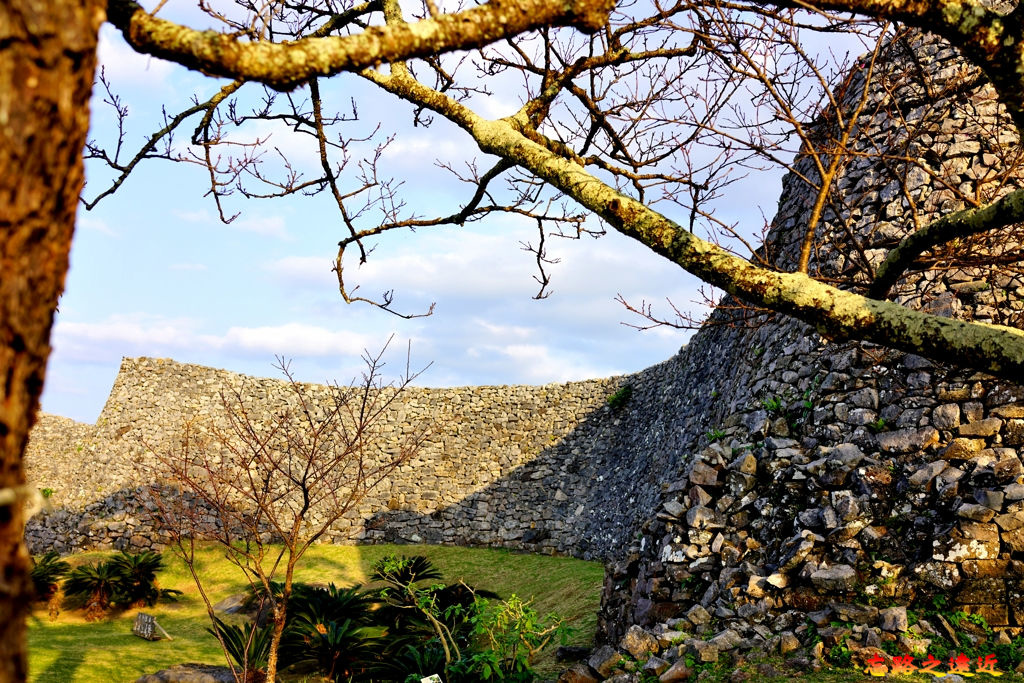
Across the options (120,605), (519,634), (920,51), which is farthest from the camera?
(120,605)

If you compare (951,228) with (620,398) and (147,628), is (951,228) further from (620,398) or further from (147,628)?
(620,398)

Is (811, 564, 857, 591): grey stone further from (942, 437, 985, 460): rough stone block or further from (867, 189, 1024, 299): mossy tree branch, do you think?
(867, 189, 1024, 299): mossy tree branch

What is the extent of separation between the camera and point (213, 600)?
15.4 meters

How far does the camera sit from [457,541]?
63.5 ft

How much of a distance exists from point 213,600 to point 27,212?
15.9 metres

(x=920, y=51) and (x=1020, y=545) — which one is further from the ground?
(x=920, y=51)

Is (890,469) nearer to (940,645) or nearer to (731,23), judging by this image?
(940,645)

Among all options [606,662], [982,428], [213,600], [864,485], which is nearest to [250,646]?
[606,662]

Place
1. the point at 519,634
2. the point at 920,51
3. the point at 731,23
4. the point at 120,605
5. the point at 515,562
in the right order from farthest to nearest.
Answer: the point at 515,562 < the point at 120,605 < the point at 920,51 < the point at 519,634 < the point at 731,23

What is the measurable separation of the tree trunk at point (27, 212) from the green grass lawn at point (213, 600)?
749 centimetres

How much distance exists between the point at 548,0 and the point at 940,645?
650 cm

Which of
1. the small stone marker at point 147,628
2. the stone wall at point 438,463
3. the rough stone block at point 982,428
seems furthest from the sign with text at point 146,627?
the rough stone block at point 982,428

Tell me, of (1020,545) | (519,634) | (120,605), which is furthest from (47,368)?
(120,605)

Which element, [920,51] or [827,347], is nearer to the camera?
[827,347]
